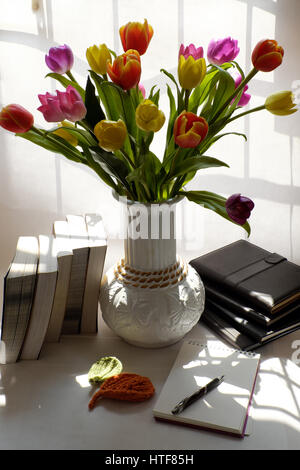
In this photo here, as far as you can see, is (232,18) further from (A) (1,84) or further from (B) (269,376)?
(B) (269,376)

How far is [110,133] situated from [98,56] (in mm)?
152

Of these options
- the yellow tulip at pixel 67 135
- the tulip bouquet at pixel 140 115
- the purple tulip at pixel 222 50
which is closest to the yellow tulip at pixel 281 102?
the tulip bouquet at pixel 140 115

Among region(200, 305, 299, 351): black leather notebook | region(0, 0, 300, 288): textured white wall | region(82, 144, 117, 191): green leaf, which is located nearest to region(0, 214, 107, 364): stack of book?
region(82, 144, 117, 191): green leaf

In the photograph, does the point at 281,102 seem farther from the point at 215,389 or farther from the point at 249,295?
the point at 215,389

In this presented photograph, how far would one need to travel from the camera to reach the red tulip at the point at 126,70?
905 mm

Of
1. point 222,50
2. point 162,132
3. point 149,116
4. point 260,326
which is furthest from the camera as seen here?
point 162,132

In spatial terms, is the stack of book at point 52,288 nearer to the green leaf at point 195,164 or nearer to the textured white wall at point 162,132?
the green leaf at point 195,164

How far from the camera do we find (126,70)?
2.97ft

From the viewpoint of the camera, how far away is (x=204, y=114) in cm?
105

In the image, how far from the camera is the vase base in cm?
108

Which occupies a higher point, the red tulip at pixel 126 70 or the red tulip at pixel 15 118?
the red tulip at pixel 126 70

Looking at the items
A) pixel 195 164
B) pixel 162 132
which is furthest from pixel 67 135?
pixel 162 132

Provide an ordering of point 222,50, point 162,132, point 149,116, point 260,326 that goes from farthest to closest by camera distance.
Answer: point 162,132
point 260,326
point 222,50
point 149,116

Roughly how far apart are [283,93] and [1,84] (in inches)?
31.7
